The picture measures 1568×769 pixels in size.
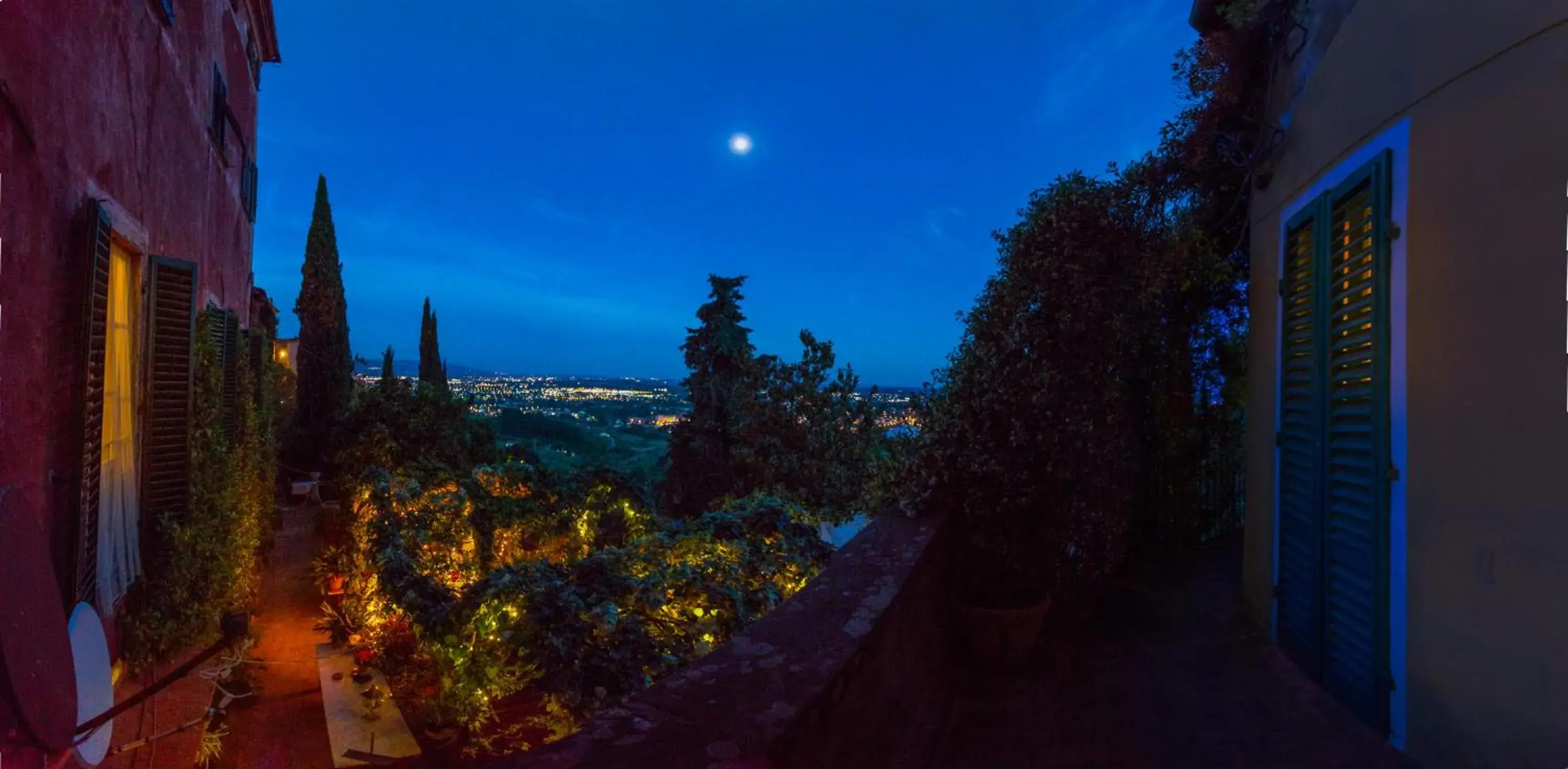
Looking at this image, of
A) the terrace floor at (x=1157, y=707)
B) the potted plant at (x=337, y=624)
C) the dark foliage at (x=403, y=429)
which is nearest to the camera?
the terrace floor at (x=1157, y=707)

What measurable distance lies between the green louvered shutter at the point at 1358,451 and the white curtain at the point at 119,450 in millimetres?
5404

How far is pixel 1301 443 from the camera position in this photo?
3.66 metres

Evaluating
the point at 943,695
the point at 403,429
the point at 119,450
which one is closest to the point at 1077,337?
the point at 943,695

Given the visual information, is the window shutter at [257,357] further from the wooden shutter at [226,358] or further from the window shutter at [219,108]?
the window shutter at [219,108]

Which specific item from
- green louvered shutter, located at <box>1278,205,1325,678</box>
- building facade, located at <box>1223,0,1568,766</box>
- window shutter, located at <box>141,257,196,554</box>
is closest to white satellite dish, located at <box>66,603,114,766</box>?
window shutter, located at <box>141,257,196,554</box>

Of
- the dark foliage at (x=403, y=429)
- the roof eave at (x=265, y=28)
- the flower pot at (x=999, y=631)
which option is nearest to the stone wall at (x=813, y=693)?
the flower pot at (x=999, y=631)

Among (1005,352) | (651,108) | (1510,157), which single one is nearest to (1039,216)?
(1005,352)

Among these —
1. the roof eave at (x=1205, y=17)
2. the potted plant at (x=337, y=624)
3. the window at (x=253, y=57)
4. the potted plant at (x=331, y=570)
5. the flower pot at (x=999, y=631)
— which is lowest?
the potted plant at (x=337, y=624)

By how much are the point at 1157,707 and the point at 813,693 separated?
107 inches

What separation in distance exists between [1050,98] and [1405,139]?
7286 centimetres

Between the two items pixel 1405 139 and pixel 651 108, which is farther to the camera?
pixel 651 108

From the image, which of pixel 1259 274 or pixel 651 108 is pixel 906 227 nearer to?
pixel 651 108

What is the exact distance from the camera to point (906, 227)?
10744cm

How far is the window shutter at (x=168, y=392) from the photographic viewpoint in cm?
380
